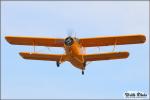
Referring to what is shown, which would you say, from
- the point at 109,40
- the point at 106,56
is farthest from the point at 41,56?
the point at 109,40

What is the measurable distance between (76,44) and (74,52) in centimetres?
62

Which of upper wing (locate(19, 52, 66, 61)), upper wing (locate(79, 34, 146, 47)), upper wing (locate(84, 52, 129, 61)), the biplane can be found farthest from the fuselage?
upper wing (locate(79, 34, 146, 47))

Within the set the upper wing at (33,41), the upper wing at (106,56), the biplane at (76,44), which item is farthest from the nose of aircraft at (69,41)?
the upper wing at (33,41)

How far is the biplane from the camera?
23573mm

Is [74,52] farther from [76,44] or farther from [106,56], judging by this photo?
[106,56]

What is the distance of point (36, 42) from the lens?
2667 cm

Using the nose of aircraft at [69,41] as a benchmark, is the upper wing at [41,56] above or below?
below

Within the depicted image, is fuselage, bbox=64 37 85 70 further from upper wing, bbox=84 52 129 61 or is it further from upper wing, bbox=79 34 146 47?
upper wing, bbox=79 34 146 47

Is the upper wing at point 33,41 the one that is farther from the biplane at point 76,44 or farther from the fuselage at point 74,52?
the fuselage at point 74,52

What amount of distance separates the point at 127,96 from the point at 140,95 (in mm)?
790

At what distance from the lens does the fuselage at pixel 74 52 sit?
2320 centimetres

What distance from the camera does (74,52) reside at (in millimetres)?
23484

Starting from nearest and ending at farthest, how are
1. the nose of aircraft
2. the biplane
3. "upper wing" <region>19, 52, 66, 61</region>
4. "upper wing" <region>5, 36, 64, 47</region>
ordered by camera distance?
1. the nose of aircraft
2. the biplane
3. "upper wing" <region>19, 52, 66, 61</region>
4. "upper wing" <region>5, 36, 64, 47</region>

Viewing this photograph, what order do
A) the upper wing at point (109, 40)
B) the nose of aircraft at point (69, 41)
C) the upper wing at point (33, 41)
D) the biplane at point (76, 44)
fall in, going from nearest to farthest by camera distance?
1. the nose of aircraft at point (69, 41)
2. the biplane at point (76, 44)
3. the upper wing at point (109, 40)
4. the upper wing at point (33, 41)
